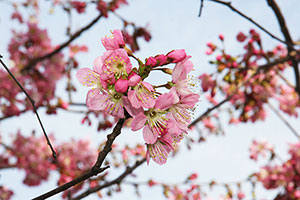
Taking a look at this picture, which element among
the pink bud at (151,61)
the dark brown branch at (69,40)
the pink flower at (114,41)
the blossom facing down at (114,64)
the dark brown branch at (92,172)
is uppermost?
the dark brown branch at (69,40)

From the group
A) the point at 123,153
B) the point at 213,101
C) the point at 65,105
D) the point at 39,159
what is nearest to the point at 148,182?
the point at 123,153

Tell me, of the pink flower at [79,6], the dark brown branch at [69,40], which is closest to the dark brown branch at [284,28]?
the dark brown branch at [69,40]

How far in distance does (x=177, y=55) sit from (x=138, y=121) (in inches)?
12.4

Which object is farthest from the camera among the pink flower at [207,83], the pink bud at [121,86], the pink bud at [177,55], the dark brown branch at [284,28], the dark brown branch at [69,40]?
the dark brown branch at [69,40]

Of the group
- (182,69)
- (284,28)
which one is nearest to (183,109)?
(182,69)

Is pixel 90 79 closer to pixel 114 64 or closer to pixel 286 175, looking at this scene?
pixel 114 64

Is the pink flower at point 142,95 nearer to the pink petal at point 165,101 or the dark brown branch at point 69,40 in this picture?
the pink petal at point 165,101

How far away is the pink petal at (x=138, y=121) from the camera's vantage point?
1.05 m

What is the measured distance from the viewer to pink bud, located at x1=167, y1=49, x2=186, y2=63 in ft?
→ 3.66

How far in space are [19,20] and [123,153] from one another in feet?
13.2

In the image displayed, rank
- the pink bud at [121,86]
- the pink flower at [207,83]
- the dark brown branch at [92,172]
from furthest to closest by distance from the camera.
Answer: the pink flower at [207,83], the pink bud at [121,86], the dark brown branch at [92,172]

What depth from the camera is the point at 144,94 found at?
3.51 ft

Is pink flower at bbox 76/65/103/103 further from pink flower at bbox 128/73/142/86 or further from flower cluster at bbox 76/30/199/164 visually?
pink flower at bbox 128/73/142/86

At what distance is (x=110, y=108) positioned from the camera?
3.63 feet
